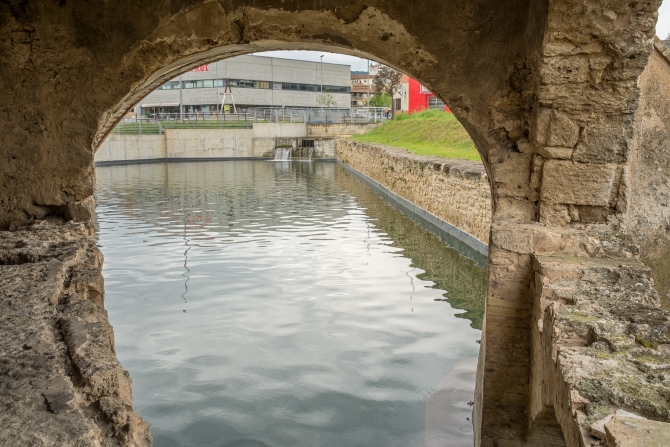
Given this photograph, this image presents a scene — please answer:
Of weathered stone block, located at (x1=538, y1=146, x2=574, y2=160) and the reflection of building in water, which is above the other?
weathered stone block, located at (x1=538, y1=146, x2=574, y2=160)

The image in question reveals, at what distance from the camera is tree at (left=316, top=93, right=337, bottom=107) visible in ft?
162

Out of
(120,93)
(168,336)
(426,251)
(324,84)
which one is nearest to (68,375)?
(120,93)

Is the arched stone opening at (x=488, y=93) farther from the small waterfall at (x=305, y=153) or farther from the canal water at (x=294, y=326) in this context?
the small waterfall at (x=305, y=153)

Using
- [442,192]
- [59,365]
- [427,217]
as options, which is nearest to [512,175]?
[59,365]

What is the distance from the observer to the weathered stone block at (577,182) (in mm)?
4000

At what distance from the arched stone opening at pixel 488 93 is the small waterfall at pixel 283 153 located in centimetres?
2789

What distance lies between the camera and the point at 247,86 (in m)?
46.7

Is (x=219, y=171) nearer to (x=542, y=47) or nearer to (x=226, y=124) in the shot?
(x=226, y=124)

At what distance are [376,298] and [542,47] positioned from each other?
16.4ft

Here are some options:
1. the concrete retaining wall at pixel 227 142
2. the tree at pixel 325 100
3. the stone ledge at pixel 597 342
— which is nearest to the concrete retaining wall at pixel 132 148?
the concrete retaining wall at pixel 227 142

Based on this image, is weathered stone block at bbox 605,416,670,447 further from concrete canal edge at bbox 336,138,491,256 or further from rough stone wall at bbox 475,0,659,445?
concrete canal edge at bbox 336,138,491,256

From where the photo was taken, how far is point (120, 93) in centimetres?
449

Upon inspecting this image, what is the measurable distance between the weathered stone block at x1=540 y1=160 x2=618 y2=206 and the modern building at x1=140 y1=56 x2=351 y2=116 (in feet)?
137

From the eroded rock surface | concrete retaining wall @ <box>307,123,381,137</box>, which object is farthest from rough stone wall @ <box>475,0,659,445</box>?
concrete retaining wall @ <box>307,123,381,137</box>
